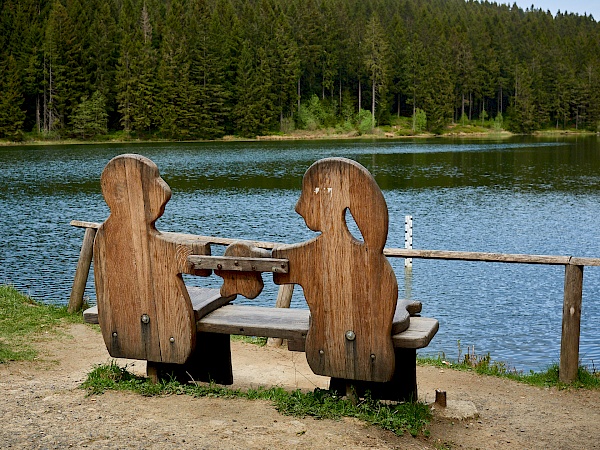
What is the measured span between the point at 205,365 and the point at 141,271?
110cm

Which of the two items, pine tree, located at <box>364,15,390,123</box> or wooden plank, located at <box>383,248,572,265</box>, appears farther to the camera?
pine tree, located at <box>364,15,390,123</box>

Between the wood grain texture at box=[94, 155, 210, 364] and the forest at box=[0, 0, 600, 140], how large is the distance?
299ft

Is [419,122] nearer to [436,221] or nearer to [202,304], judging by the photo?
[436,221]

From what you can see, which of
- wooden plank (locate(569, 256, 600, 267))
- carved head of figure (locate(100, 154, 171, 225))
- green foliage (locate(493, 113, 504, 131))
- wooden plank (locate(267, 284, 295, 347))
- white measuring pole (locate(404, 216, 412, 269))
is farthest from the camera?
green foliage (locate(493, 113, 504, 131))

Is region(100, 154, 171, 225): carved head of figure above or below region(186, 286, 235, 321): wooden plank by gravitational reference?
above

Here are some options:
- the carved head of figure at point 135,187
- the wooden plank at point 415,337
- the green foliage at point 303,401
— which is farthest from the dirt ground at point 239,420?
the carved head of figure at point 135,187

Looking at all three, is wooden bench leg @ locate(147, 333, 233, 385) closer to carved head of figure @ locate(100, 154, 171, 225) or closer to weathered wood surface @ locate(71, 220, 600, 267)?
weathered wood surface @ locate(71, 220, 600, 267)

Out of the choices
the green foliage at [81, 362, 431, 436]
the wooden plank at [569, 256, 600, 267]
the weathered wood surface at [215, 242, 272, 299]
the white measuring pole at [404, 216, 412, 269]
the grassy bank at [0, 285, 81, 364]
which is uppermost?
the weathered wood surface at [215, 242, 272, 299]

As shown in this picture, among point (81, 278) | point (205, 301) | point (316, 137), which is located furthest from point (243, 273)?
point (316, 137)

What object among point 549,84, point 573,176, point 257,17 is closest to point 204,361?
point 573,176

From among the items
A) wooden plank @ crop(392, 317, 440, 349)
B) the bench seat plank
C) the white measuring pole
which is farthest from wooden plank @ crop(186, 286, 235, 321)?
the white measuring pole

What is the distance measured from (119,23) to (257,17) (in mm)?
21200

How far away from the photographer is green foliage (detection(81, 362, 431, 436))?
17.9 feet

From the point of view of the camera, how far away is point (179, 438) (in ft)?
16.3
